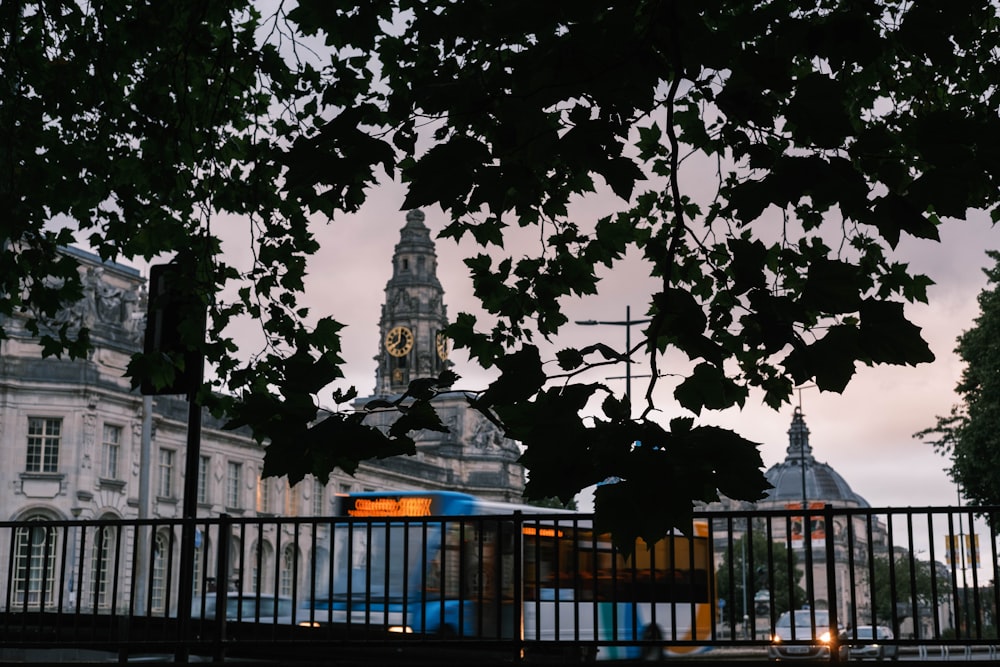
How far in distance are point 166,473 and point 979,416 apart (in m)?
38.1

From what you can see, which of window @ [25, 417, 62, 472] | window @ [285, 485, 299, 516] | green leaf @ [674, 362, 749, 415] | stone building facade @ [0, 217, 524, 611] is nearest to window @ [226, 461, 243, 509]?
stone building facade @ [0, 217, 524, 611]

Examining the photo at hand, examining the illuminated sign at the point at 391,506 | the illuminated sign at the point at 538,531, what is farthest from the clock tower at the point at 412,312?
the illuminated sign at the point at 538,531

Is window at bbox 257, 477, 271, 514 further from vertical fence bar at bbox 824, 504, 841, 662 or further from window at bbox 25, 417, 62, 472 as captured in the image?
vertical fence bar at bbox 824, 504, 841, 662

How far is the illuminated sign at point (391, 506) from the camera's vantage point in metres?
23.5

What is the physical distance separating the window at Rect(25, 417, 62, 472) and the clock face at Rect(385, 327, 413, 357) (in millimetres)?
72705

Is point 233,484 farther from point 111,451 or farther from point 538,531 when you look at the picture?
point 538,531

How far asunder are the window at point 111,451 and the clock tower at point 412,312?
68.8m

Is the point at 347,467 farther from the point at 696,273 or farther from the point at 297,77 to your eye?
the point at 297,77

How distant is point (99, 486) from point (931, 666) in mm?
52626

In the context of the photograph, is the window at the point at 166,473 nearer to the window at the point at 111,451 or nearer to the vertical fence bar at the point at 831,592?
the window at the point at 111,451

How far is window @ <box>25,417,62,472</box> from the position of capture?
176 ft

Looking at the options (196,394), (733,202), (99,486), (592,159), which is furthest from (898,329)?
(99,486)

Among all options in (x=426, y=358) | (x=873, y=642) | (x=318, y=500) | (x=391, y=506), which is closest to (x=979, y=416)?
(x=391, y=506)

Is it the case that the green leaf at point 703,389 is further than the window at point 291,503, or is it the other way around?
the window at point 291,503
